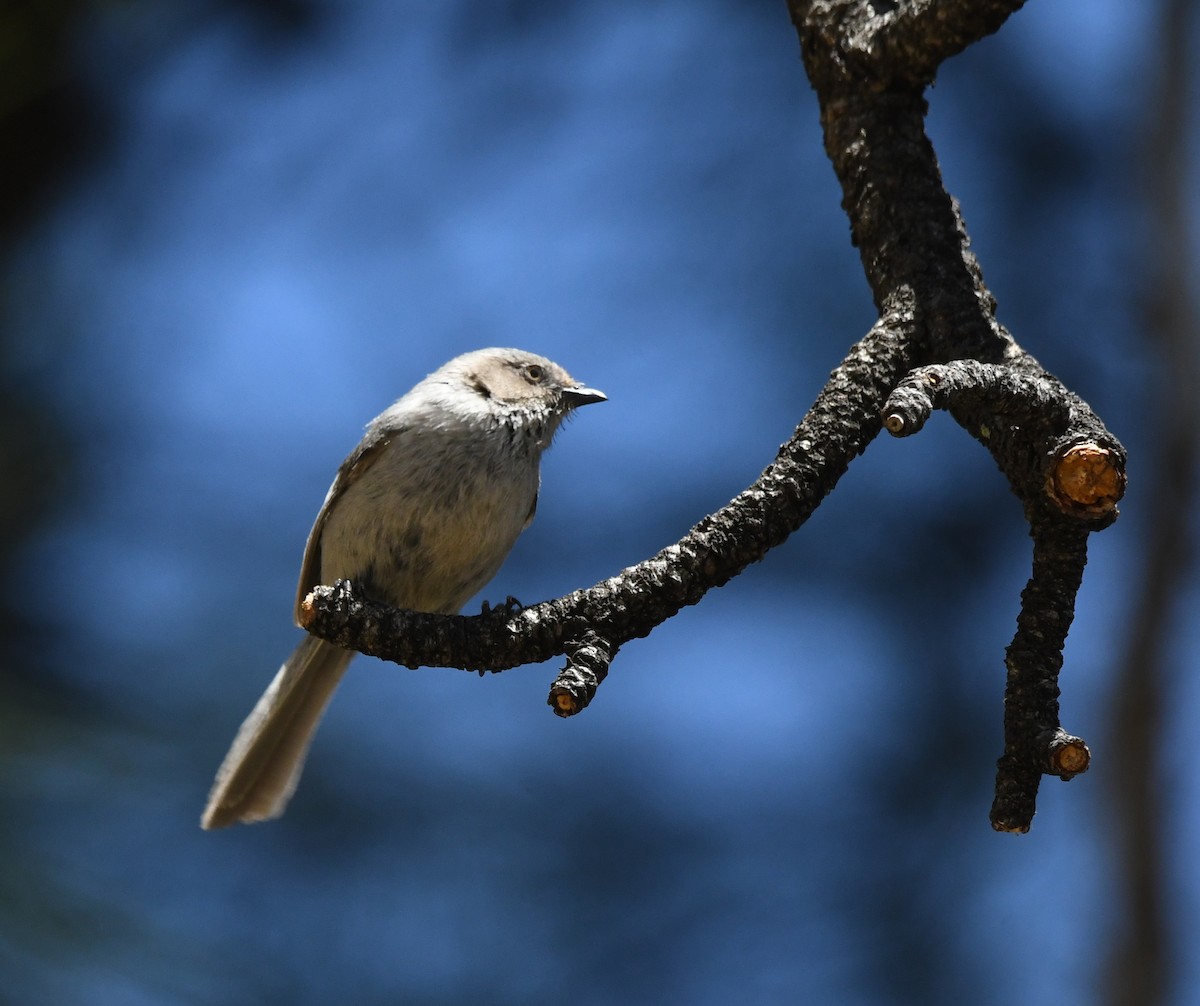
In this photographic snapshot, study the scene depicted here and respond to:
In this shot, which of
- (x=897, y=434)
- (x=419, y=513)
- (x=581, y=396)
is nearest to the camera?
(x=897, y=434)

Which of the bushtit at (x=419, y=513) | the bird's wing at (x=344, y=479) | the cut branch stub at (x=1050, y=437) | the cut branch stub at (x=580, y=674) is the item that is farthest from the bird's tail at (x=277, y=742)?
the cut branch stub at (x=1050, y=437)

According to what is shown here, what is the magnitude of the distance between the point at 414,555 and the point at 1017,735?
1.82 m

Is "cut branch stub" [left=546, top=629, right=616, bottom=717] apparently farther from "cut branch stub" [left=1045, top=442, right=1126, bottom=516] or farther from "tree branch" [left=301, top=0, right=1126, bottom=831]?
"cut branch stub" [left=1045, top=442, right=1126, bottom=516]

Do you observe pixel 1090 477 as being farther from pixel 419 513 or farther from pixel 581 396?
pixel 581 396

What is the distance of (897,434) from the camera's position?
1.37 meters

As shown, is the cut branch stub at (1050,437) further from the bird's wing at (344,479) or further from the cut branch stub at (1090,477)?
the bird's wing at (344,479)

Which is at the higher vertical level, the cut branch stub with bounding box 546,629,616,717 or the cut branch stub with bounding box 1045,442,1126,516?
the cut branch stub with bounding box 1045,442,1126,516

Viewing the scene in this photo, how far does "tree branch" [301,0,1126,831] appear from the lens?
5.07 ft

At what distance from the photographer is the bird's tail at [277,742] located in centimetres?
322

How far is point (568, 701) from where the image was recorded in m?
1.59

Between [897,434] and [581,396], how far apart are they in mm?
2069

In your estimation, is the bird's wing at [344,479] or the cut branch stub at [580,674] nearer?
the cut branch stub at [580,674]

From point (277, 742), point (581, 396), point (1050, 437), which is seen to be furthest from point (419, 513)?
point (1050, 437)

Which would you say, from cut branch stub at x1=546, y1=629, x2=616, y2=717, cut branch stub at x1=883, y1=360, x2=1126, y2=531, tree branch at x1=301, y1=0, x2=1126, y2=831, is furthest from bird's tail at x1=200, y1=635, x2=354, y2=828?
cut branch stub at x1=883, y1=360, x2=1126, y2=531
